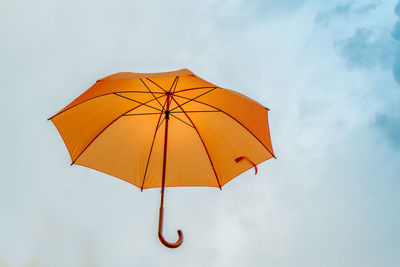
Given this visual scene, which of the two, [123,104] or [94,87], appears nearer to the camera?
[94,87]

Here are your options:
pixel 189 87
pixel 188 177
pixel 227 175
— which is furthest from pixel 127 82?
pixel 227 175

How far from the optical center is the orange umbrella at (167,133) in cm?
466

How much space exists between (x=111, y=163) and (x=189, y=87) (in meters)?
1.55

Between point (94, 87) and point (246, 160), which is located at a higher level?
point (94, 87)

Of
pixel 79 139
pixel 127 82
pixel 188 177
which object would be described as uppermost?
pixel 127 82

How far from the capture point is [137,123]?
4.96m

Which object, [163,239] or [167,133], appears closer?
[163,239]

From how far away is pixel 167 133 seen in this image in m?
4.60

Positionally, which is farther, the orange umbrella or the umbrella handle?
the orange umbrella

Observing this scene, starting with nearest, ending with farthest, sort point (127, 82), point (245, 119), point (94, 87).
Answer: point (94, 87) → point (127, 82) → point (245, 119)

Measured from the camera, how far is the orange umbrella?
184 inches

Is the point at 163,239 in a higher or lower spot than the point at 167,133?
lower

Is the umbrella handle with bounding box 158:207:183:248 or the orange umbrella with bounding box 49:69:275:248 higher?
the orange umbrella with bounding box 49:69:275:248

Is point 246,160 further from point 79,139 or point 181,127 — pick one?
point 79,139
